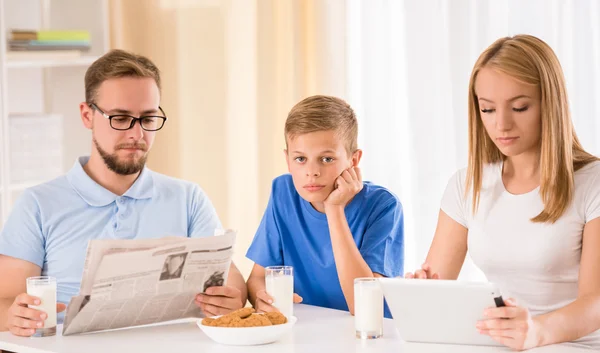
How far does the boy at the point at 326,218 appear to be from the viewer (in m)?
2.28

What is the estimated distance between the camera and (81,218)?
244 cm

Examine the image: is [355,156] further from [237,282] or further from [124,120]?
[124,120]

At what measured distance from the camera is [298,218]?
2.45 meters

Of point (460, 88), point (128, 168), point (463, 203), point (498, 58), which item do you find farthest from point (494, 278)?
point (460, 88)

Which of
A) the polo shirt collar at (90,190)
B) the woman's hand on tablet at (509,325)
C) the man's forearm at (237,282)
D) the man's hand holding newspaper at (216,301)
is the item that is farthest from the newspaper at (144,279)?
the woman's hand on tablet at (509,325)

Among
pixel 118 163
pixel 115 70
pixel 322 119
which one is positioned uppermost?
pixel 115 70

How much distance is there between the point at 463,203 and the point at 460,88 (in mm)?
1155

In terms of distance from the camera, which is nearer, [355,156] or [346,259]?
[346,259]

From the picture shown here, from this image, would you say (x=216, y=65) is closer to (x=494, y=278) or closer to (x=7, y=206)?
(x=7, y=206)

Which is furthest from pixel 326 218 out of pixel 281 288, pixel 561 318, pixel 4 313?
pixel 4 313

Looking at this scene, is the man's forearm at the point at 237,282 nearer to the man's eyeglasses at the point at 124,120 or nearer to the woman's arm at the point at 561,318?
the man's eyeglasses at the point at 124,120

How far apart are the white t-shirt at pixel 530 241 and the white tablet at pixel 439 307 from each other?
33 centimetres

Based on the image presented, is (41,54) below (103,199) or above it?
above

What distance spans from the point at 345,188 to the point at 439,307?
58cm
